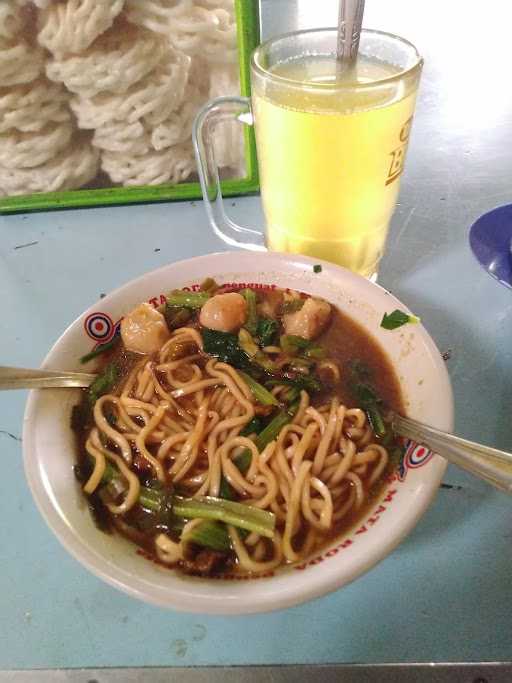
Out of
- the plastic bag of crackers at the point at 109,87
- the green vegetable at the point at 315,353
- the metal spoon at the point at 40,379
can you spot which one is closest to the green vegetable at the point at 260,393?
the green vegetable at the point at 315,353

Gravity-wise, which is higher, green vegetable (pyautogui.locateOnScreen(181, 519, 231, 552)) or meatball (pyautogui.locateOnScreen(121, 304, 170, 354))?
meatball (pyautogui.locateOnScreen(121, 304, 170, 354))

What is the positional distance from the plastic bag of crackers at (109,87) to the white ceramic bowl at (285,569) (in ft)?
1.92

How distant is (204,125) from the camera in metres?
1.44

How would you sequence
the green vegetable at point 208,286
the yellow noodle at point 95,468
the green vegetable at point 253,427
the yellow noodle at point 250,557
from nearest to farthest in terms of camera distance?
the yellow noodle at point 250,557 < the yellow noodle at point 95,468 < the green vegetable at point 253,427 < the green vegetable at point 208,286

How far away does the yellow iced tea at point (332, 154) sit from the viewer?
3.84 ft

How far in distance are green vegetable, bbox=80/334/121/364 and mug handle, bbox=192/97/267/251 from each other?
0.55m

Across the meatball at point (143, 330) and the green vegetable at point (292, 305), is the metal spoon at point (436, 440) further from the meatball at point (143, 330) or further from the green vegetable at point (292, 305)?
the green vegetable at point (292, 305)

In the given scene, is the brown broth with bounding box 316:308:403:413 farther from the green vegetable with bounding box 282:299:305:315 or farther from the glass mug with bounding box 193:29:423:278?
the glass mug with bounding box 193:29:423:278

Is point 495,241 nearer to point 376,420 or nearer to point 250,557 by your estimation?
point 376,420

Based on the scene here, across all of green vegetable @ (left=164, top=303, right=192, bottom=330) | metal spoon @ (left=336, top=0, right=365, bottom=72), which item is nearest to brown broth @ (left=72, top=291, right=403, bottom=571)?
green vegetable @ (left=164, top=303, right=192, bottom=330)

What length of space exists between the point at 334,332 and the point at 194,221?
805 millimetres

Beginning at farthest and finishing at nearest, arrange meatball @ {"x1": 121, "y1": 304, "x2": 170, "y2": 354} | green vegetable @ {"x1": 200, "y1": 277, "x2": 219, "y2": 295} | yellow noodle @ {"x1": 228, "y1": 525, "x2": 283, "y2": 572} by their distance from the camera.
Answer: green vegetable @ {"x1": 200, "y1": 277, "x2": 219, "y2": 295}
meatball @ {"x1": 121, "y1": 304, "x2": 170, "y2": 354}
yellow noodle @ {"x1": 228, "y1": 525, "x2": 283, "y2": 572}

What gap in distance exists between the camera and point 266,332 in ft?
4.25

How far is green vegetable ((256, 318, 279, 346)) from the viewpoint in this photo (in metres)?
1.29
